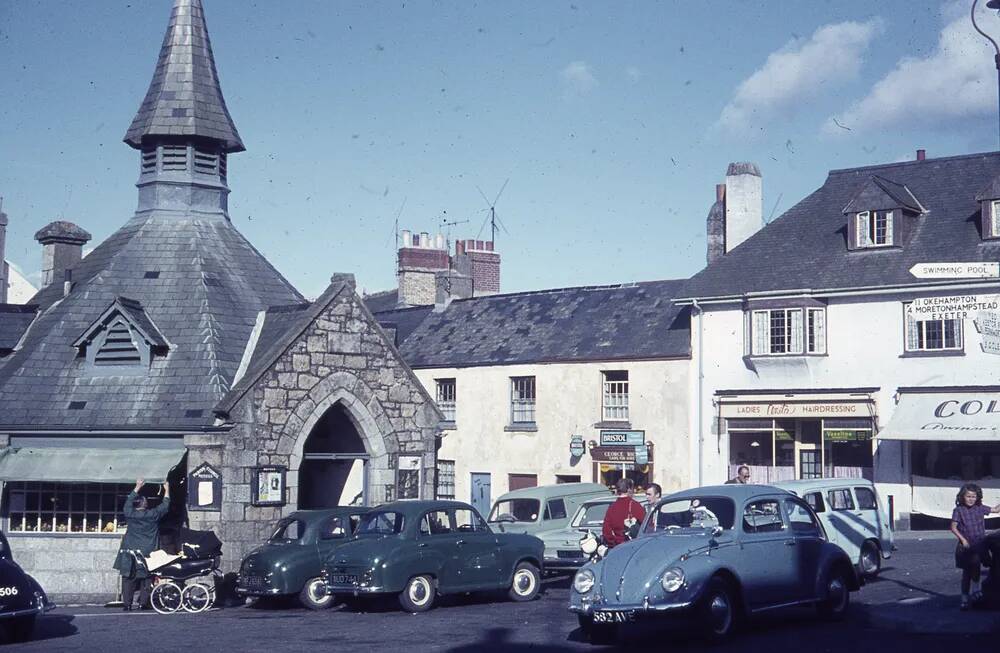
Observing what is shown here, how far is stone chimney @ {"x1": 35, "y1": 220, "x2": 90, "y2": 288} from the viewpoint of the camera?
2616cm

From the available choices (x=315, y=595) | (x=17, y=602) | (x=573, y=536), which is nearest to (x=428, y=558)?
(x=315, y=595)

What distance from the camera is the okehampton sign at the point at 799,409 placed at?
31.0m

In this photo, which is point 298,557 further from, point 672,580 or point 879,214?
point 879,214

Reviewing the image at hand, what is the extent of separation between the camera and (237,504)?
20234mm

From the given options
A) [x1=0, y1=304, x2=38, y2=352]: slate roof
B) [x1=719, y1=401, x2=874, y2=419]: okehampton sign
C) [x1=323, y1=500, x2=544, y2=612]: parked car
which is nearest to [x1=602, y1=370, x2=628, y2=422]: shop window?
[x1=719, y1=401, x2=874, y2=419]: okehampton sign

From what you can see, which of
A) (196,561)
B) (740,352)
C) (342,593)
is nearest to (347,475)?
(196,561)

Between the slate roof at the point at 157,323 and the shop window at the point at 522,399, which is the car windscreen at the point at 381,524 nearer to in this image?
the slate roof at the point at 157,323

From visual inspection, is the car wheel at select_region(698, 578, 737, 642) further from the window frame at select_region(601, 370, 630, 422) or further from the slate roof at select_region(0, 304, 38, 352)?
the window frame at select_region(601, 370, 630, 422)

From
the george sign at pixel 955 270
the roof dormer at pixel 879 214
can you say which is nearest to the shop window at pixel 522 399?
the roof dormer at pixel 879 214

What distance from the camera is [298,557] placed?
706 inches

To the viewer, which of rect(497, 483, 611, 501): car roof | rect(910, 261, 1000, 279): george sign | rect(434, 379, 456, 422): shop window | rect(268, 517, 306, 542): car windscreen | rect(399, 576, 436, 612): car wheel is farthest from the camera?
rect(434, 379, 456, 422): shop window

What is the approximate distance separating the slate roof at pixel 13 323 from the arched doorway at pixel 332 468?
5.74 metres

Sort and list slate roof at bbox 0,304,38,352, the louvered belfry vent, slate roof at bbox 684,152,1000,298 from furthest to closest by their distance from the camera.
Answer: slate roof at bbox 684,152,1000,298
slate roof at bbox 0,304,38,352
the louvered belfry vent

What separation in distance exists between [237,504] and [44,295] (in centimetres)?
738
